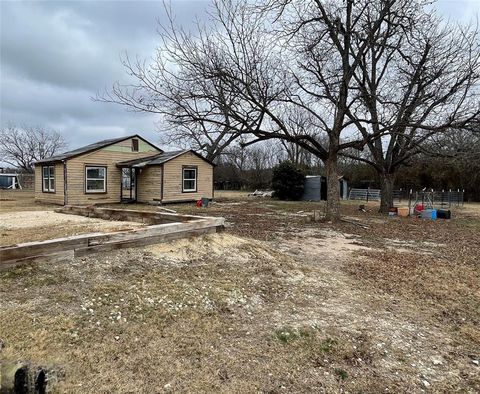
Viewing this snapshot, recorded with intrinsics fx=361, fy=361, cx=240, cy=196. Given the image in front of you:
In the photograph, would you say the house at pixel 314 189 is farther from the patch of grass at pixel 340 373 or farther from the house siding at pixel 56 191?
the patch of grass at pixel 340 373

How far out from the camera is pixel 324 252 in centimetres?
707

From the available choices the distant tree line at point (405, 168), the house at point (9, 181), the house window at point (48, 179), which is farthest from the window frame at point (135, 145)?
the house at point (9, 181)

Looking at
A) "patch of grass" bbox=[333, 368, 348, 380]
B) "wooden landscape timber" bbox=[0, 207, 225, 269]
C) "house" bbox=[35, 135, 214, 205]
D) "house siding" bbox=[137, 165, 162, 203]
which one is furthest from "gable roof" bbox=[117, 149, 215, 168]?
"patch of grass" bbox=[333, 368, 348, 380]

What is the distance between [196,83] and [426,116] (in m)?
8.88

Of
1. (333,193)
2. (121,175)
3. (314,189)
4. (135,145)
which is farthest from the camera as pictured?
(314,189)

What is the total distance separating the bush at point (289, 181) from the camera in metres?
25.0

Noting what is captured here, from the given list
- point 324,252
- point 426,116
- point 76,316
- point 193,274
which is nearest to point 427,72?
point 426,116

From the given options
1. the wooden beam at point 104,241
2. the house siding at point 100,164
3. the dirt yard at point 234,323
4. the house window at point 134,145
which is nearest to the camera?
the dirt yard at point 234,323

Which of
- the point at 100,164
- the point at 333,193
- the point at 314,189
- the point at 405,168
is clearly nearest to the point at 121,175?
the point at 100,164

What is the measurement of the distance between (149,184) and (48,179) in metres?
5.12

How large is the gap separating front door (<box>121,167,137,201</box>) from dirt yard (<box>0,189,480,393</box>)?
1506cm

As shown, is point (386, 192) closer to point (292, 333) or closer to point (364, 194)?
point (364, 194)

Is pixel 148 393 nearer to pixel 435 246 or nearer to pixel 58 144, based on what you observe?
pixel 435 246

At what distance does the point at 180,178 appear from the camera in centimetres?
1936
